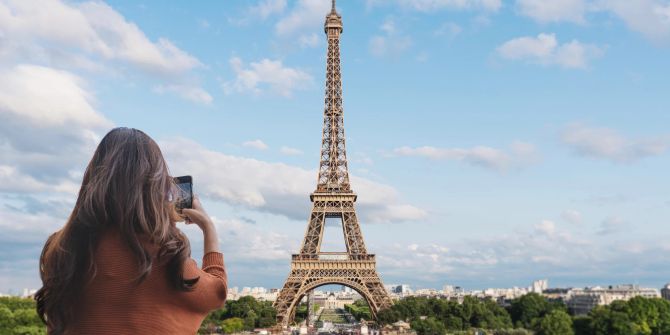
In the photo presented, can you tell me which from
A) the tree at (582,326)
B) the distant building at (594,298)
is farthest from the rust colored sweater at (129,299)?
the distant building at (594,298)

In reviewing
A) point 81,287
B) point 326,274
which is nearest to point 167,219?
point 81,287

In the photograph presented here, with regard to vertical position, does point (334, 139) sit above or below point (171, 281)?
above

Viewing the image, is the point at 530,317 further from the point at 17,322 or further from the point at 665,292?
the point at 665,292

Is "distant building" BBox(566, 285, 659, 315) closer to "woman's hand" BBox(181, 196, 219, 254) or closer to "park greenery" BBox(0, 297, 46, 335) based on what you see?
"park greenery" BBox(0, 297, 46, 335)

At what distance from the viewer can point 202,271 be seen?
2887mm

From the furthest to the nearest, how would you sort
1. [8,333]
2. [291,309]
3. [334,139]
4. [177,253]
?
[334,139], [291,309], [8,333], [177,253]

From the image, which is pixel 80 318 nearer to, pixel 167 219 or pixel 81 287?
pixel 81 287

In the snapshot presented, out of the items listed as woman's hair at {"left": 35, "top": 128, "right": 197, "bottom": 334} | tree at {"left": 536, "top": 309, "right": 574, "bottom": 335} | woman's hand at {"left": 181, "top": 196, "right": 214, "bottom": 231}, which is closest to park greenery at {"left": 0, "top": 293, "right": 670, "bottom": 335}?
tree at {"left": 536, "top": 309, "right": 574, "bottom": 335}

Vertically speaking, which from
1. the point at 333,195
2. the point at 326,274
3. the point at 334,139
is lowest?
the point at 326,274

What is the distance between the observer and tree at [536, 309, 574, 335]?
56.2 meters

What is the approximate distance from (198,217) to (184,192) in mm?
131

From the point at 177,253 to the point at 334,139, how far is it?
63129 millimetres

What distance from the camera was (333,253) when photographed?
61.4 meters

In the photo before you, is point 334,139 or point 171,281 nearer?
point 171,281
